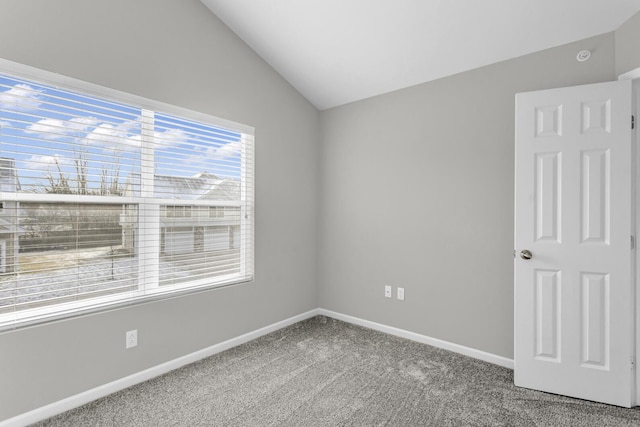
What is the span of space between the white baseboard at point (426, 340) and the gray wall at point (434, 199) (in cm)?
5

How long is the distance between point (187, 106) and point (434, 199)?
2252 millimetres

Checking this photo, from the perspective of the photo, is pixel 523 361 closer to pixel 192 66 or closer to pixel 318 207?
pixel 318 207

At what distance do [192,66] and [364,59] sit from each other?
57.6 inches

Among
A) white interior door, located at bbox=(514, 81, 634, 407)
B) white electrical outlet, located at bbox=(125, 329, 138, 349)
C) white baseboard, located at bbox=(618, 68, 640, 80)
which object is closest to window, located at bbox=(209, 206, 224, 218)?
white electrical outlet, located at bbox=(125, 329, 138, 349)

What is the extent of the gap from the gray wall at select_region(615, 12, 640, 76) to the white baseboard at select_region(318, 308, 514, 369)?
7.18ft

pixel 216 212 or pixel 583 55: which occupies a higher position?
pixel 583 55

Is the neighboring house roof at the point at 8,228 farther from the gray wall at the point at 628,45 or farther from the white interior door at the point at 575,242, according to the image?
the gray wall at the point at 628,45

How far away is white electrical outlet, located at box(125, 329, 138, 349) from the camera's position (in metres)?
2.29

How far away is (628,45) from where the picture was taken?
6.82 ft

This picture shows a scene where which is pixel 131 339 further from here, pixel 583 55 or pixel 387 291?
pixel 583 55

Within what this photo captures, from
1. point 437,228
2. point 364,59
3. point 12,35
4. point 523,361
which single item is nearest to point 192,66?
point 12,35

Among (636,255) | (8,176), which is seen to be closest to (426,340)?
(636,255)

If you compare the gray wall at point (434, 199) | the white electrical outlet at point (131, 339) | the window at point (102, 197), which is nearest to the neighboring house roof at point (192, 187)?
the window at point (102, 197)

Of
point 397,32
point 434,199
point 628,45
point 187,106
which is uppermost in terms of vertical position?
point 397,32
